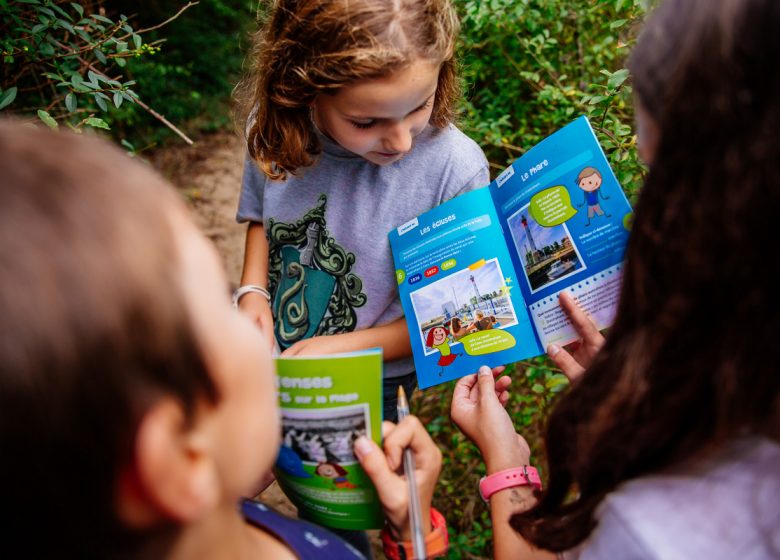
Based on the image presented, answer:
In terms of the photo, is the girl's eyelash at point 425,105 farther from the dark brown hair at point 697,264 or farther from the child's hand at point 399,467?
the child's hand at point 399,467

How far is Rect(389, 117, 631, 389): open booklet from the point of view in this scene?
1.24 metres

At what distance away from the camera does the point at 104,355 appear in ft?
1.86

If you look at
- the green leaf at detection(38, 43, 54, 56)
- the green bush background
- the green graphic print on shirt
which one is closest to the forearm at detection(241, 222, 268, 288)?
the green graphic print on shirt

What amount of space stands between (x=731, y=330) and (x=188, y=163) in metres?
4.03

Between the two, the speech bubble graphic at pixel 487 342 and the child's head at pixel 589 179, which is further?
the speech bubble graphic at pixel 487 342

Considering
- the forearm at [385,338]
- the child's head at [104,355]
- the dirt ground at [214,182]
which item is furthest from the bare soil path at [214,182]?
the child's head at [104,355]

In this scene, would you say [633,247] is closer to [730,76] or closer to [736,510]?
[730,76]

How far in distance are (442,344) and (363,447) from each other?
0.45 metres

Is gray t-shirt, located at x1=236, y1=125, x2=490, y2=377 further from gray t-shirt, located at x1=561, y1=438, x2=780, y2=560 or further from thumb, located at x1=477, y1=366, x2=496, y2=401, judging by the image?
gray t-shirt, located at x1=561, y1=438, x2=780, y2=560

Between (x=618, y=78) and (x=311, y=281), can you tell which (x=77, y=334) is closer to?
(x=311, y=281)

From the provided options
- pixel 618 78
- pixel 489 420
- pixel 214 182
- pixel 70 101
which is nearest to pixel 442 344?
pixel 489 420

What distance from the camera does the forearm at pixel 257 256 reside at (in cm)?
178

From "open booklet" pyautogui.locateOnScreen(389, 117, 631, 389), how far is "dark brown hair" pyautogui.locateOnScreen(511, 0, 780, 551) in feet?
1.22

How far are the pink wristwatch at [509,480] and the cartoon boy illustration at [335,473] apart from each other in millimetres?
348
